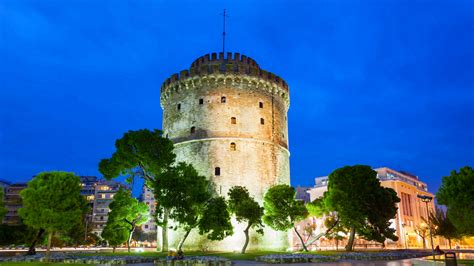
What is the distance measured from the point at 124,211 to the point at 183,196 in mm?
7942

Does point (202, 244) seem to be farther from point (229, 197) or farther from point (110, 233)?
point (110, 233)

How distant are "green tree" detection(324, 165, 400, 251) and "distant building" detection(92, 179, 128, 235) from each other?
8351 centimetres

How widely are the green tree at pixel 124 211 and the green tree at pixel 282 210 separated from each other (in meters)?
11.3

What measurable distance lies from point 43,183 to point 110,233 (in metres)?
8.42

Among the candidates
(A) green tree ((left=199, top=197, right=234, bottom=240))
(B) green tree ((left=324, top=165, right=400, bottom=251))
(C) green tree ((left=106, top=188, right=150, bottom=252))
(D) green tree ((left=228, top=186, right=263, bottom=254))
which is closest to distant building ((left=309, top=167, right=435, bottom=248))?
(B) green tree ((left=324, top=165, right=400, bottom=251))

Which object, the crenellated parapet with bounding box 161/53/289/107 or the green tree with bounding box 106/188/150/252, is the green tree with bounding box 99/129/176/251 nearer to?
the green tree with bounding box 106/188/150/252

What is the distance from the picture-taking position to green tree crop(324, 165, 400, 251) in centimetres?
3015

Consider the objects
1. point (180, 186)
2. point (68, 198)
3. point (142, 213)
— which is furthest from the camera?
point (142, 213)

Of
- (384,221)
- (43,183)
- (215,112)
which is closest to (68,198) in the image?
(43,183)

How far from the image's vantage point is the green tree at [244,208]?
29.5 metres

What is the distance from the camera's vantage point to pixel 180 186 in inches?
1066

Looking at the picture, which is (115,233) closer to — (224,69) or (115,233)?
(115,233)

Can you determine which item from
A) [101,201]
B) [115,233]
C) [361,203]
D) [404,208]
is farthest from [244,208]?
[101,201]

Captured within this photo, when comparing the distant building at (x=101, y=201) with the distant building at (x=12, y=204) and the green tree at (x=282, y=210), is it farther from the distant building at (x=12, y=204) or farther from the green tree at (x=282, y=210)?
the green tree at (x=282, y=210)
